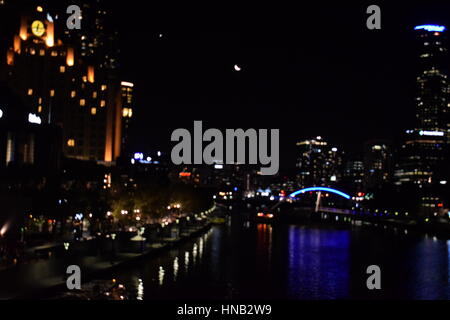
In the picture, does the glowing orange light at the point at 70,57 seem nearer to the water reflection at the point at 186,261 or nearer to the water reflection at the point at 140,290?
the water reflection at the point at 186,261

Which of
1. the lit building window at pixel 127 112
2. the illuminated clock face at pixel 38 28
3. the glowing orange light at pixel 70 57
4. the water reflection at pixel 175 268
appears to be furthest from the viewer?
the lit building window at pixel 127 112

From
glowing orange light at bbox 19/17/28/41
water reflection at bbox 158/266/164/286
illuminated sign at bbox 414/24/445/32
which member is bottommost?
water reflection at bbox 158/266/164/286

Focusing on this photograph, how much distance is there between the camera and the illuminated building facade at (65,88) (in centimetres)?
5738

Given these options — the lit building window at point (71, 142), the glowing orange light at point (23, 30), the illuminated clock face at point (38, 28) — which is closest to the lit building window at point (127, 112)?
→ the lit building window at point (71, 142)

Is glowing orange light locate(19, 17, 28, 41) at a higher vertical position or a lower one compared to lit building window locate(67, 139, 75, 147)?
higher

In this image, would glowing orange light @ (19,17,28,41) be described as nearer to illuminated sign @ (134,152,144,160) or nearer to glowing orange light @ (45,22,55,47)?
glowing orange light @ (45,22,55,47)

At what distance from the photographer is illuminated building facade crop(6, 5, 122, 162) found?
57375mm

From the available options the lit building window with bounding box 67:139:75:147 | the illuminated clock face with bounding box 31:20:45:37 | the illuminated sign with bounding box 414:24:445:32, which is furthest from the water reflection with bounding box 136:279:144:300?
the illuminated sign with bounding box 414:24:445:32

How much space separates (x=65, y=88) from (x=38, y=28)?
830 cm

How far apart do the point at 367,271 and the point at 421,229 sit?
33.9m

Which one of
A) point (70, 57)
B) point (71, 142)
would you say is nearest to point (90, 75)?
point (70, 57)

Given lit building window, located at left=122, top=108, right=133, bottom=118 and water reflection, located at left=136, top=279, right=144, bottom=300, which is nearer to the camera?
water reflection, located at left=136, top=279, right=144, bottom=300

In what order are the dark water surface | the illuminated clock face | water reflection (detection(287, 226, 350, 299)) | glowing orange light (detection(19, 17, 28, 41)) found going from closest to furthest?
the dark water surface, water reflection (detection(287, 226, 350, 299)), glowing orange light (detection(19, 17, 28, 41)), the illuminated clock face
